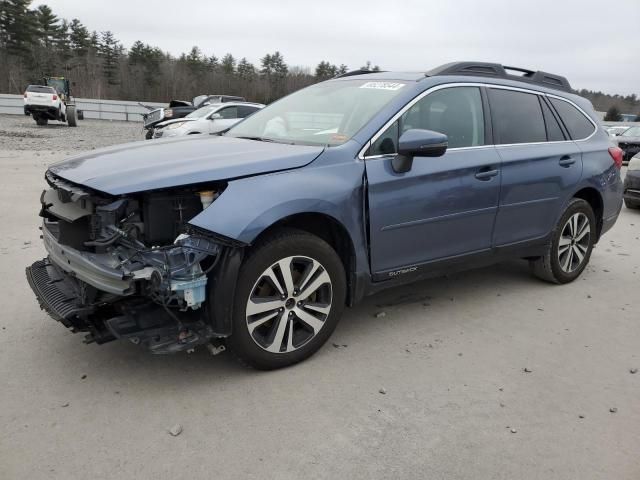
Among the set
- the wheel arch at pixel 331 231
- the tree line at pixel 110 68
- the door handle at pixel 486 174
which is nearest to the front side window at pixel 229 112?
the door handle at pixel 486 174

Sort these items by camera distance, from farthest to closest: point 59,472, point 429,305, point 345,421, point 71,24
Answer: point 71,24 < point 429,305 < point 345,421 < point 59,472

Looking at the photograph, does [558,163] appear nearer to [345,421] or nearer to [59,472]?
[345,421]

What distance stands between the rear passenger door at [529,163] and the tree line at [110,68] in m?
47.0

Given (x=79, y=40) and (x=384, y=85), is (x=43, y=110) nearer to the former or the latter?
(x=384, y=85)

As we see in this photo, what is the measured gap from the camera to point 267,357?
3115 millimetres

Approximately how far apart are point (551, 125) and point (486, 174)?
1.20 meters

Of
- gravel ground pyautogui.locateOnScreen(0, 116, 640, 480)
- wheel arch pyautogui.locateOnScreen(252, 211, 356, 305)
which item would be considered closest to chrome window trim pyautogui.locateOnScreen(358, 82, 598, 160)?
wheel arch pyautogui.locateOnScreen(252, 211, 356, 305)

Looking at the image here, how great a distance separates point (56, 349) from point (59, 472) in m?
1.25

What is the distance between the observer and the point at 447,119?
390 centimetres

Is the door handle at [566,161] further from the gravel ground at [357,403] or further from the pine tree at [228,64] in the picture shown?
Answer: the pine tree at [228,64]

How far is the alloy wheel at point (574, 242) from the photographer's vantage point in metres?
4.93

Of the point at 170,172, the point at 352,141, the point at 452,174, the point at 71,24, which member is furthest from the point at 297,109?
the point at 71,24

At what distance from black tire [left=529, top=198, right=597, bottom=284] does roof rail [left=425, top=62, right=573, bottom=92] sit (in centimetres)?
113

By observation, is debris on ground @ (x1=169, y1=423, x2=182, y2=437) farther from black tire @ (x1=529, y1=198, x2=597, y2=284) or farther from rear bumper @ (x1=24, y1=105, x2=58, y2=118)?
rear bumper @ (x1=24, y1=105, x2=58, y2=118)
